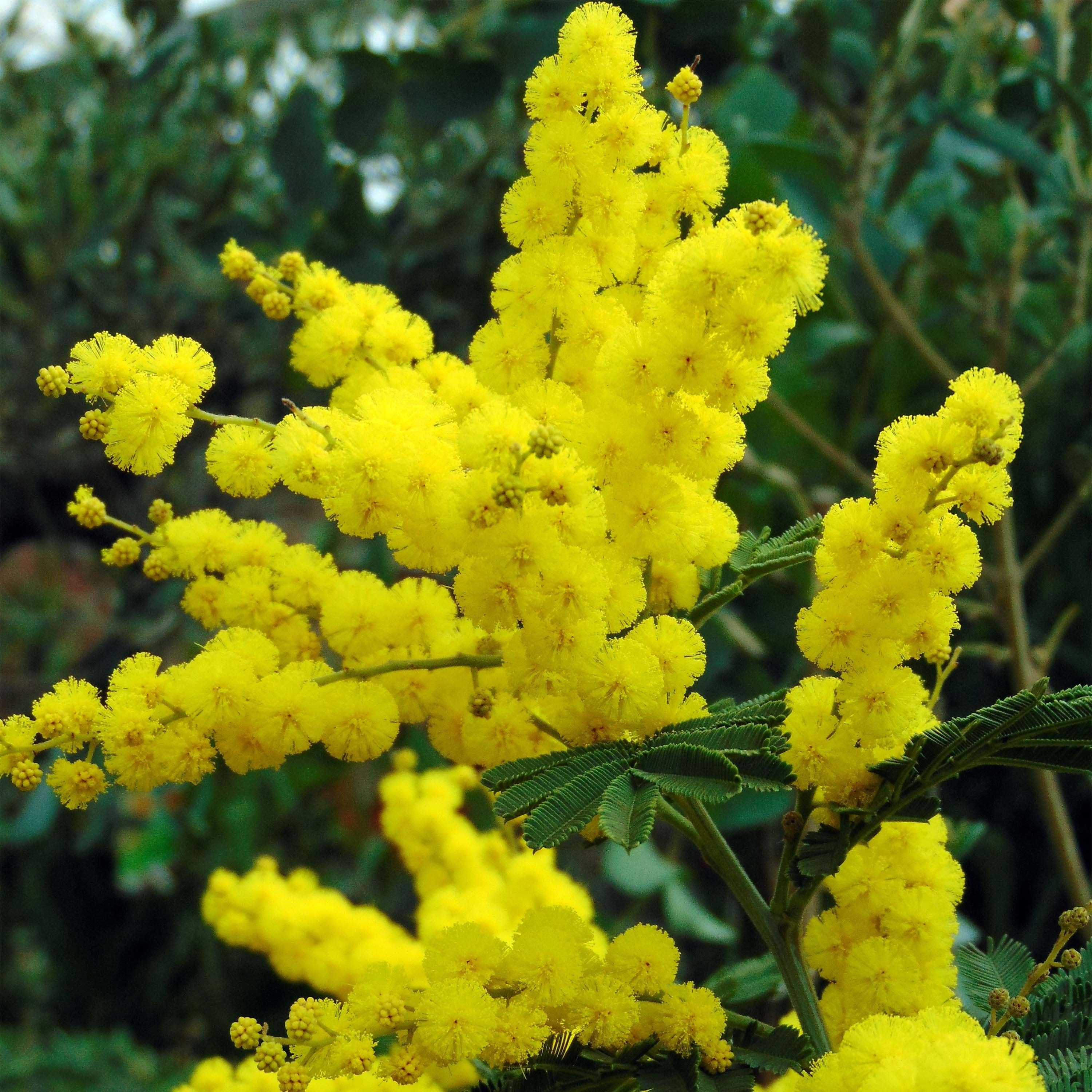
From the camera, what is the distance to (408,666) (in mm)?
867

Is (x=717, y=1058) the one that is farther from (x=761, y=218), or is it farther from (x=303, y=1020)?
(x=761, y=218)

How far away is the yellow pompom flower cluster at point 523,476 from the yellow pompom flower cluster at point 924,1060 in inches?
9.6

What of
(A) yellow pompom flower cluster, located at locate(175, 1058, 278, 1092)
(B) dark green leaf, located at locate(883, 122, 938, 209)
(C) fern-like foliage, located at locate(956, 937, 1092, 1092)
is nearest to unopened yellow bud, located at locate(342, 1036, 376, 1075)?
(A) yellow pompom flower cluster, located at locate(175, 1058, 278, 1092)

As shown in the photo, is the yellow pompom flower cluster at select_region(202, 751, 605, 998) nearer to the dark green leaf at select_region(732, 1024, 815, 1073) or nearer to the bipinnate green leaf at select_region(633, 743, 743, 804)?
the dark green leaf at select_region(732, 1024, 815, 1073)

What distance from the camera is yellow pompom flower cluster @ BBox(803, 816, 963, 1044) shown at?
838mm

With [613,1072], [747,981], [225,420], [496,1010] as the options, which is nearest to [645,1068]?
[613,1072]

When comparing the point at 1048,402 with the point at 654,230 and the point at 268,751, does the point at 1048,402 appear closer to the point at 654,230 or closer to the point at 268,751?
the point at 654,230

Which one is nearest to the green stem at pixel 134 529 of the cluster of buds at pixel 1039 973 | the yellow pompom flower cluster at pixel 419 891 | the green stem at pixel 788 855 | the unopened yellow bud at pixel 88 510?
the unopened yellow bud at pixel 88 510

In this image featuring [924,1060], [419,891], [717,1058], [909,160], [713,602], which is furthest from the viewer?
[909,160]

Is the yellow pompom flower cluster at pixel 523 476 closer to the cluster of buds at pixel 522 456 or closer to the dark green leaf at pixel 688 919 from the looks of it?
the cluster of buds at pixel 522 456

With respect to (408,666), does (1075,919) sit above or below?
below

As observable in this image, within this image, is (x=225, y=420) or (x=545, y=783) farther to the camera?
(x=225, y=420)

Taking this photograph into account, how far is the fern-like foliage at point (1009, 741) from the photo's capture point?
751mm

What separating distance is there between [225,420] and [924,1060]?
2.05ft
